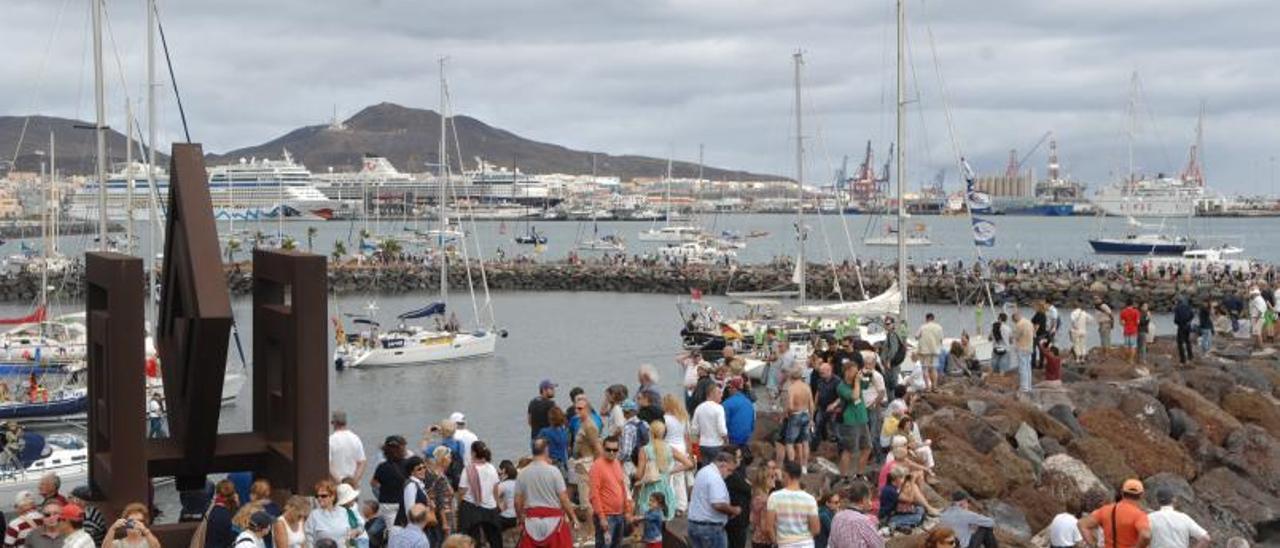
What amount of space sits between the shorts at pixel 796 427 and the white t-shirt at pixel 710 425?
52.9 inches

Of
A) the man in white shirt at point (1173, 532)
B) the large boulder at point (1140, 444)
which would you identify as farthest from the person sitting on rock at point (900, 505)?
the large boulder at point (1140, 444)

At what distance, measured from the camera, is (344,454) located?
12.6 m

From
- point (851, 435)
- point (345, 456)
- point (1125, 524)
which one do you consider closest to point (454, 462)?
point (345, 456)

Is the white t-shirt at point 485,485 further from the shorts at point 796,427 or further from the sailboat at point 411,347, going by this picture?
the sailboat at point 411,347

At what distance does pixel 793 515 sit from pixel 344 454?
3.77 metres

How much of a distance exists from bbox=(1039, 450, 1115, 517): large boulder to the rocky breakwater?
0.02 meters

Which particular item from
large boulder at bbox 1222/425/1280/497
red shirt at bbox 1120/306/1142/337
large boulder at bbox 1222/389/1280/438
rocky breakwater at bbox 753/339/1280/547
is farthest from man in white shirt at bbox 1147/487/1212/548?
red shirt at bbox 1120/306/1142/337

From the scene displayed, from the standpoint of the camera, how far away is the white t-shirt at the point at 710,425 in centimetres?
1372

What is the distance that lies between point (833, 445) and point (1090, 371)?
1094 cm

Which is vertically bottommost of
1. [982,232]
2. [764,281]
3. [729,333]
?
[764,281]

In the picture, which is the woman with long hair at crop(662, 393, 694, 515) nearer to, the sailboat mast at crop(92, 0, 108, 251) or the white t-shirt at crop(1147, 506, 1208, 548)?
the white t-shirt at crop(1147, 506, 1208, 548)

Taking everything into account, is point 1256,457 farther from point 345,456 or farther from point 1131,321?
point 345,456

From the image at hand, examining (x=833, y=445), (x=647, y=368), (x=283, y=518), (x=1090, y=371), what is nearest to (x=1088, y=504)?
(x=833, y=445)

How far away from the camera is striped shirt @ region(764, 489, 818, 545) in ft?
34.9
